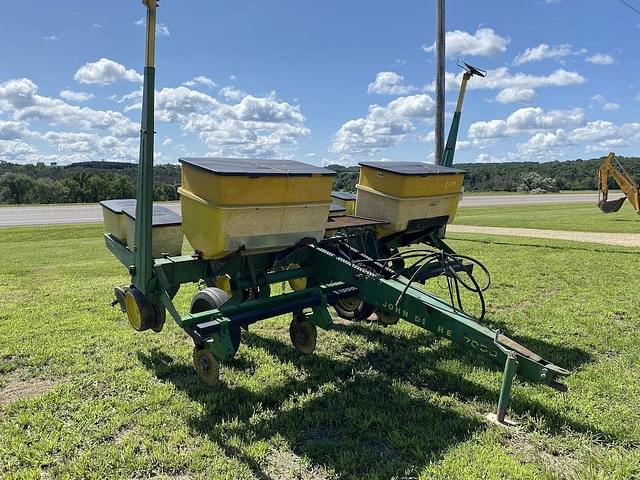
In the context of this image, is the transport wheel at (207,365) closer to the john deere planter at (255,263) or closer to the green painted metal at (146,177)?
the john deere planter at (255,263)

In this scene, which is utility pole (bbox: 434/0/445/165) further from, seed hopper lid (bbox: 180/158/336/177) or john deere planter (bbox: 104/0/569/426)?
seed hopper lid (bbox: 180/158/336/177)

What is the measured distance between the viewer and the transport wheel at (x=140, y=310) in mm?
3686

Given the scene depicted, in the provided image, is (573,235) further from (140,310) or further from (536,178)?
(536,178)

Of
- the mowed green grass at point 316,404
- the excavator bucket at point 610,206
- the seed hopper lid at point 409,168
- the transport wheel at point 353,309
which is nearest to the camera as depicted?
the mowed green grass at point 316,404

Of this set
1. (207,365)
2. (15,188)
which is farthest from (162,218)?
(15,188)

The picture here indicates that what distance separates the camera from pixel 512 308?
6121 mm

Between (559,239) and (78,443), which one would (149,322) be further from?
(559,239)

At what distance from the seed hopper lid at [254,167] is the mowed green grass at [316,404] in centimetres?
162

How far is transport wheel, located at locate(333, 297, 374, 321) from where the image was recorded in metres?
5.07

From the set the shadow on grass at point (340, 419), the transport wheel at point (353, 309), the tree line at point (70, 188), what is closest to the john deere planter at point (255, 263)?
the shadow on grass at point (340, 419)

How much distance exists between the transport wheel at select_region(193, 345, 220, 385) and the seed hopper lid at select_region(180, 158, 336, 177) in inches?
47.0

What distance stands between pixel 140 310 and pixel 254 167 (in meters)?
1.35

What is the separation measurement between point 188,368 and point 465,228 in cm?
1480

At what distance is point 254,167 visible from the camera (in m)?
3.58
